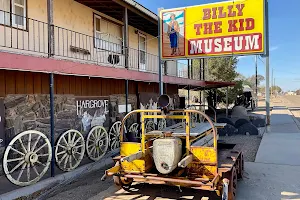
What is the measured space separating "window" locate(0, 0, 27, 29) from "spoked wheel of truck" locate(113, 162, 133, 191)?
473cm

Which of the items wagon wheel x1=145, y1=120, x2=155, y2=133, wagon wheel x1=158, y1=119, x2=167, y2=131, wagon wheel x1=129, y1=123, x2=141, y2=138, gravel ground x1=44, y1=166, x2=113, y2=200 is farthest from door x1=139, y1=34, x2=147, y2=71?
gravel ground x1=44, y1=166, x2=113, y2=200

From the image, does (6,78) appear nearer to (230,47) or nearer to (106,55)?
(106,55)

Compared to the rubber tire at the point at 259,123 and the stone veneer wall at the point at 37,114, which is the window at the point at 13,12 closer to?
the stone veneer wall at the point at 37,114

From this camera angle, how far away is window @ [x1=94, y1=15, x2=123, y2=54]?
425 inches

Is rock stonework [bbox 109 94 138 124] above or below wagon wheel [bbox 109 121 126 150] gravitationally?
above

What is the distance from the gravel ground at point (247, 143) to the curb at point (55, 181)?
3.71 metres

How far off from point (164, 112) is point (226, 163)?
1.49m

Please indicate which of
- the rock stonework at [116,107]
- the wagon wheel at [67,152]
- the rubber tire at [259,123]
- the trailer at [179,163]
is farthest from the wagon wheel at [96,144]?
the rubber tire at [259,123]

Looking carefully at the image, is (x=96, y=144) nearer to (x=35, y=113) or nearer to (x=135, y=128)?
(x=35, y=113)

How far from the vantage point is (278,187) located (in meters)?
5.70

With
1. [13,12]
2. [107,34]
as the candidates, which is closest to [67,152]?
[13,12]

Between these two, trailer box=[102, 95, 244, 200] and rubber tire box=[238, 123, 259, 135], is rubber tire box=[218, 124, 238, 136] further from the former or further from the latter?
trailer box=[102, 95, 244, 200]

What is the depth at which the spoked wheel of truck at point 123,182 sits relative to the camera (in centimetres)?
526

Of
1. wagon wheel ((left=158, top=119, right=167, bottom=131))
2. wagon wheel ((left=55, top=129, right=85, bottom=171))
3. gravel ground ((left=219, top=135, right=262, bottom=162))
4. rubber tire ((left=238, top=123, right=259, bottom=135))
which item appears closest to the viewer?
wagon wheel ((left=55, top=129, right=85, bottom=171))
